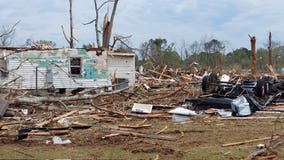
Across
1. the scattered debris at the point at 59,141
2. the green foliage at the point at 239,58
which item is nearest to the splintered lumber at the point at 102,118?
the scattered debris at the point at 59,141

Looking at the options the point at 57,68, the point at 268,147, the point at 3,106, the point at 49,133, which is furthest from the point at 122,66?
the point at 268,147

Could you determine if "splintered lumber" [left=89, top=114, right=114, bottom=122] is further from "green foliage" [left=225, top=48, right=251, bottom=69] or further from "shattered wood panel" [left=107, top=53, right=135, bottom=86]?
"green foliage" [left=225, top=48, right=251, bottom=69]

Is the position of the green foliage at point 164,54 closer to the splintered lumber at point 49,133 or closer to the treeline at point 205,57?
the treeline at point 205,57

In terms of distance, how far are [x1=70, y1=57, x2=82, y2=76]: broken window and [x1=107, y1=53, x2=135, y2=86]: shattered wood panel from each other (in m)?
2.25

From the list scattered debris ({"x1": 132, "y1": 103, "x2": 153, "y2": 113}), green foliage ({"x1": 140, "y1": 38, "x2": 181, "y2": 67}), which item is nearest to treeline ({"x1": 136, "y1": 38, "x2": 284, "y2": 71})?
green foliage ({"x1": 140, "y1": 38, "x2": 181, "y2": 67})

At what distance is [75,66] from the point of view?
2528 centimetres

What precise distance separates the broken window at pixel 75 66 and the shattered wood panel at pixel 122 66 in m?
2.25

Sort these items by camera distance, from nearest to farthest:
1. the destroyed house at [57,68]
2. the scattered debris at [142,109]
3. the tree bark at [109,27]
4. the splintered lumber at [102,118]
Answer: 1. the splintered lumber at [102,118]
2. the scattered debris at [142,109]
3. the destroyed house at [57,68]
4. the tree bark at [109,27]

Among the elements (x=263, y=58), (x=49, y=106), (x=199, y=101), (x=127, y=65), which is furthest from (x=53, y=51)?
(x=263, y=58)

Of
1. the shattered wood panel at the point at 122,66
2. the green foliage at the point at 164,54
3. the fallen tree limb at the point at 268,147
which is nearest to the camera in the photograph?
the fallen tree limb at the point at 268,147

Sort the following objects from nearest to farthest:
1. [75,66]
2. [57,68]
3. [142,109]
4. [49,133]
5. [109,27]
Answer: [49,133], [142,109], [57,68], [75,66], [109,27]

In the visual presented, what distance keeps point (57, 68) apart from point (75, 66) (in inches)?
45.0

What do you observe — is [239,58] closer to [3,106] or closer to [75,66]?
[75,66]

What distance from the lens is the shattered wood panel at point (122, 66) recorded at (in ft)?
89.2
